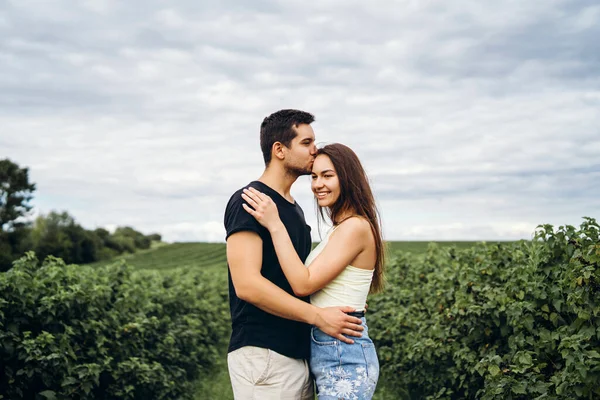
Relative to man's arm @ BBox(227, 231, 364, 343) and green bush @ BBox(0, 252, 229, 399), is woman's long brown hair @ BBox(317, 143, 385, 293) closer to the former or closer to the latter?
man's arm @ BBox(227, 231, 364, 343)

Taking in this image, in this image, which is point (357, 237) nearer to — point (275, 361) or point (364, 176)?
point (364, 176)

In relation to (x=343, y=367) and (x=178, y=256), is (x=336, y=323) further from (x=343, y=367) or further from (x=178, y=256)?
(x=178, y=256)

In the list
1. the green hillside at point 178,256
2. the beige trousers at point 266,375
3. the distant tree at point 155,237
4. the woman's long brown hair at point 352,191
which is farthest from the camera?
the distant tree at point 155,237

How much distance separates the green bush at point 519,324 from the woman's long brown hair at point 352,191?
182 centimetres

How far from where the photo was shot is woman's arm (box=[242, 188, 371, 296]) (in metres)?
3.58

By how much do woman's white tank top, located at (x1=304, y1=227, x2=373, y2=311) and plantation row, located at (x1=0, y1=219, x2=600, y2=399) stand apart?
5.99 feet

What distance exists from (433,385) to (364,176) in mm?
4695

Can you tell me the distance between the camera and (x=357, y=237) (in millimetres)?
3736

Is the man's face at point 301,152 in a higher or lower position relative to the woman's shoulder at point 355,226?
higher

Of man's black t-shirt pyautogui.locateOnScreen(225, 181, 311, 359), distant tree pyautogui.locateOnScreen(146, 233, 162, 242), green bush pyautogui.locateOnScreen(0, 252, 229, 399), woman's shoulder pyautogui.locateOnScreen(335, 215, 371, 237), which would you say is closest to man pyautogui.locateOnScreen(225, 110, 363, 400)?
man's black t-shirt pyautogui.locateOnScreen(225, 181, 311, 359)

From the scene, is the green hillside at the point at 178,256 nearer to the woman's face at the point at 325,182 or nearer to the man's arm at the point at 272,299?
the woman's face at the point at 325,182

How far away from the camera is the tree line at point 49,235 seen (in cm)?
4284

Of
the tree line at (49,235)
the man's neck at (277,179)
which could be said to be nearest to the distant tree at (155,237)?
the tree line at (49,235)

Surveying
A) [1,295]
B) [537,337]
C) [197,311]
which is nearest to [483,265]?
[537,337]
